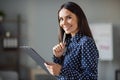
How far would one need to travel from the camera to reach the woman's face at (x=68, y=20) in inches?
45.7

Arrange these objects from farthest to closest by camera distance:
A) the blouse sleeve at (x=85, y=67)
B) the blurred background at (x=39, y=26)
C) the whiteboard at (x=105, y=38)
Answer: the blurred background at (x=39, y=26)
the whiteboard at (x=105, y=38)
the blouse sleeve at (x=85, y=67)

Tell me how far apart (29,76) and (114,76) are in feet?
4.88

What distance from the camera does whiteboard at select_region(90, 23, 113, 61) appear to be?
450 cm

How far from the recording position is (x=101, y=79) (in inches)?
187

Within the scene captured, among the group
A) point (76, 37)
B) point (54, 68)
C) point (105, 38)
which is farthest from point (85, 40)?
point (105, 38)

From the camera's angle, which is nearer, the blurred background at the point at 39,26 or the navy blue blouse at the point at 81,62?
the navy blue blouse at the point at 81,62

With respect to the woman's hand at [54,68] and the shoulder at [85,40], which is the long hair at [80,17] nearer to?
the shoulder at [85,40]

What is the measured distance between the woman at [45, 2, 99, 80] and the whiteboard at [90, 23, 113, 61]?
3342 millimetres

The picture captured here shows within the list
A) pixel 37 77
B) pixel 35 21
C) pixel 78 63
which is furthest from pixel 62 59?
pixel 35 21

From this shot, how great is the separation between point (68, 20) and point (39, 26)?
12.0 ft

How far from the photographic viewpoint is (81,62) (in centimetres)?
112

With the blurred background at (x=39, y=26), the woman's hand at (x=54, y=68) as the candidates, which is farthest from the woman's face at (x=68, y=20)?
the blurred background at (x=39, y=26)

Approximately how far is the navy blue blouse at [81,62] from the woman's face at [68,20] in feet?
0.19

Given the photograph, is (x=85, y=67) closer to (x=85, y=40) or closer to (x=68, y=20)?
(x=85, y=40)
